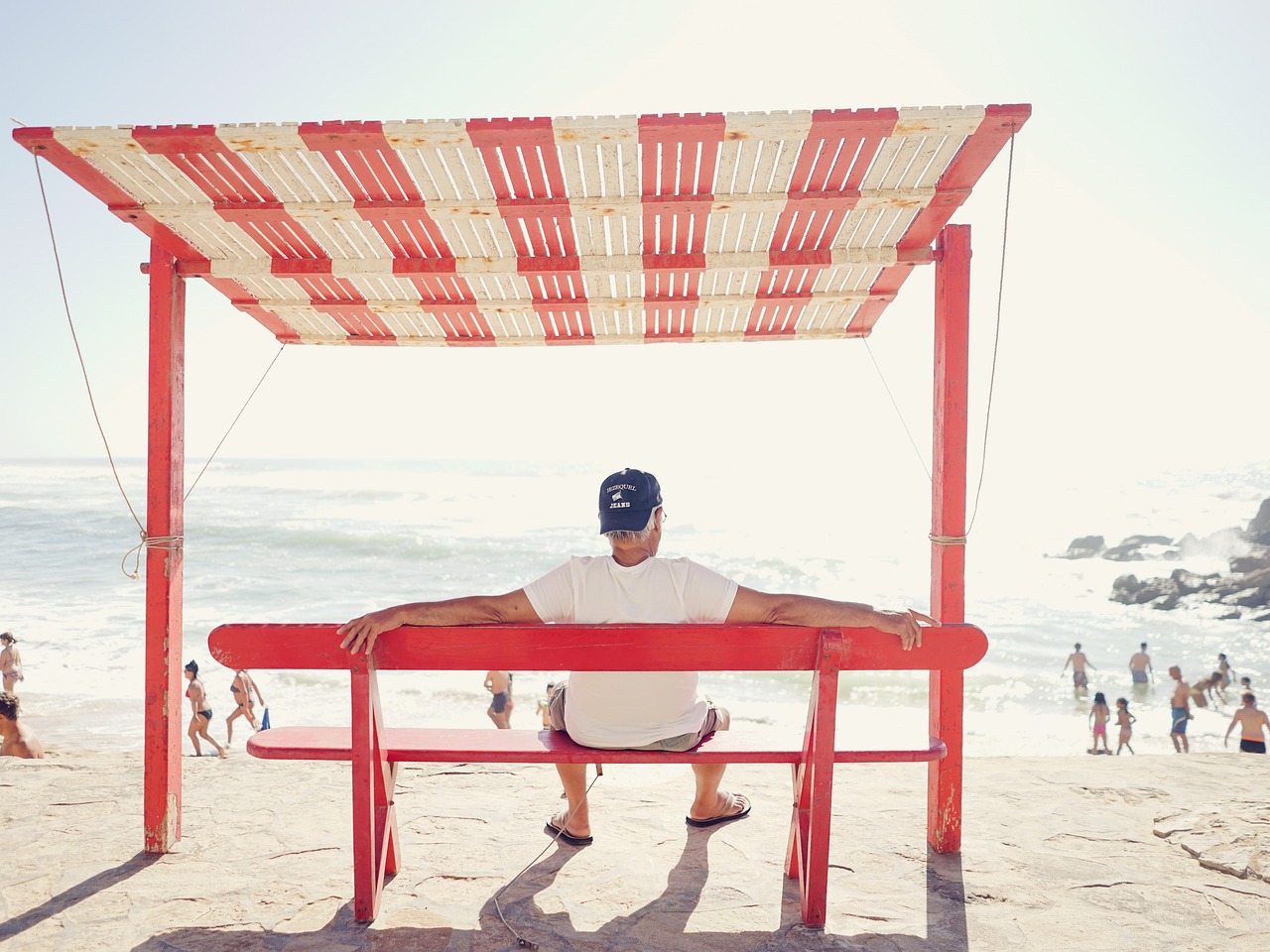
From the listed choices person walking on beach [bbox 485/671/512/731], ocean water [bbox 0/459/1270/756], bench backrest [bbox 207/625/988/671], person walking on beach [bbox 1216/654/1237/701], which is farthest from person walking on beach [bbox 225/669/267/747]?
person walking on beach [bbox 1216/654/1237/701]

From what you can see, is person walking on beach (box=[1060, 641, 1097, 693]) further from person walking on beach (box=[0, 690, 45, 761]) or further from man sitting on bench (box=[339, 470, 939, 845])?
person walking on beach (box=[0, 690, 45, 761])

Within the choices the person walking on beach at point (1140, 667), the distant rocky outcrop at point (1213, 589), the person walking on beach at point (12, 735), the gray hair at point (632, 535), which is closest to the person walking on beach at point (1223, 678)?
the person walking on beach at point (1140, 667)

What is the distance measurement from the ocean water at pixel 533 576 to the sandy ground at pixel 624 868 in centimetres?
66

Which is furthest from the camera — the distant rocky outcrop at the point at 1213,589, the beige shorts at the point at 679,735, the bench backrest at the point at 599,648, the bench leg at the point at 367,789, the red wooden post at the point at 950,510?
the distant rocky outcrop at the point at 1213,589

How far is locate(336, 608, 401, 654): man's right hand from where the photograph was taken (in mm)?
2811

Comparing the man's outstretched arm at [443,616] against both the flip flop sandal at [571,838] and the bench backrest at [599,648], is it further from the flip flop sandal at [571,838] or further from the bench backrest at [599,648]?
the flip flop sandal at [571,838]

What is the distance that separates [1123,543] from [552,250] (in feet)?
121

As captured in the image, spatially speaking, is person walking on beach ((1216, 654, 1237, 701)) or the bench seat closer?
the bench seat

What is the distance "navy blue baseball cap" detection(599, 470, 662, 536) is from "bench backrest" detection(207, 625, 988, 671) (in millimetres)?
424

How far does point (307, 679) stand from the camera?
14.3 meters

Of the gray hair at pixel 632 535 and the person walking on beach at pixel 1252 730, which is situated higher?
the gray hair at pixel 632 535

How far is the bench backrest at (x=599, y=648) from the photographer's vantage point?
9.16ft

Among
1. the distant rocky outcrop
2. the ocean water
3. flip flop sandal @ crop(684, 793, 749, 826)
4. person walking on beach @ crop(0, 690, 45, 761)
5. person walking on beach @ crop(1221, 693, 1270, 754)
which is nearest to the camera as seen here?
flip flop sandal @ crop(684, 793, 749, 826)

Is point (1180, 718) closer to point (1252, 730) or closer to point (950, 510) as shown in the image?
point (1252, 730)
